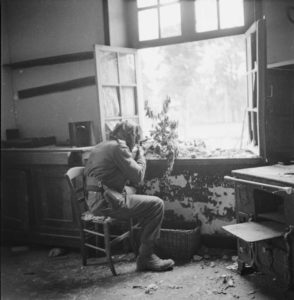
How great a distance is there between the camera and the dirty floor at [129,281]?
307cm

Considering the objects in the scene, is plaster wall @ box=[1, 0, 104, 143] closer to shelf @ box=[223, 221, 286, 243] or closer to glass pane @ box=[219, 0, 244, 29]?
glass pane @ box=[219, 0, 244, 29]

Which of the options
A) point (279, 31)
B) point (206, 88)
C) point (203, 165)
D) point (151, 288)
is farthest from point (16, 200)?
point (206, 88)

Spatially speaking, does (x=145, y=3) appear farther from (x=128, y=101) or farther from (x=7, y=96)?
(x=7, y=96)

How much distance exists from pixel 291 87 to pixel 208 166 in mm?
1159

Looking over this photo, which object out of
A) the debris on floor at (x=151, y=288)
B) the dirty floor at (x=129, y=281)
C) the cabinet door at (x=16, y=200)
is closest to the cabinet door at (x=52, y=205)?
the cabinet door at (x=16, y=200)

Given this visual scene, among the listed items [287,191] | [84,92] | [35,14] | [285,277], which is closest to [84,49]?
[84,92]

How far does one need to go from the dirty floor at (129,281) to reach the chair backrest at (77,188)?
58 centimetres

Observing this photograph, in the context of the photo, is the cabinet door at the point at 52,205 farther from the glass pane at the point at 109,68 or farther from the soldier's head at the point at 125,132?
the glass pane at the point at 109,68

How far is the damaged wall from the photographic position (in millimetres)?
3879

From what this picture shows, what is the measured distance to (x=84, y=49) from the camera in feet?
14.8

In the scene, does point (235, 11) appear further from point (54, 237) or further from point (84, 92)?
point (54, 237)

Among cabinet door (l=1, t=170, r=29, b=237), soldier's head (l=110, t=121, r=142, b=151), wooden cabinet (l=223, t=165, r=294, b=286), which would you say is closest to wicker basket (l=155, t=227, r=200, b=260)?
wooden cabinet (l=223, t=165, r=294, b=286)

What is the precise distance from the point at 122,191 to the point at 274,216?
57.1 inches

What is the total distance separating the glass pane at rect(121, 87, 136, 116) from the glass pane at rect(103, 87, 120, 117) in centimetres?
11
